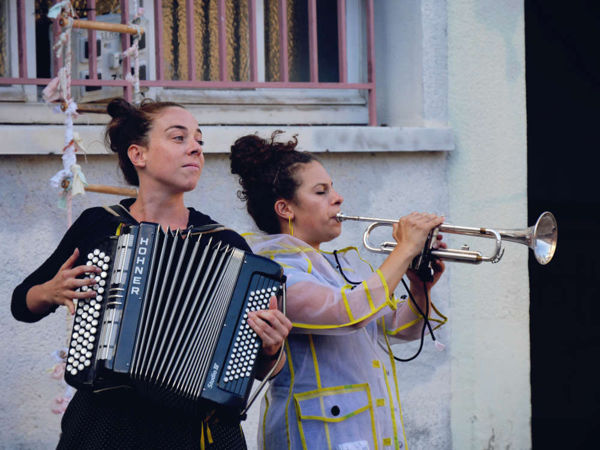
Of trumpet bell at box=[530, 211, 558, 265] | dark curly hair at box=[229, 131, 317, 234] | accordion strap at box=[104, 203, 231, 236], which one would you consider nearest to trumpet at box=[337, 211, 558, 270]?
trumpet bell at box=[530, 211, 558, 265]

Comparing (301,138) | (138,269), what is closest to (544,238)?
(301,138)

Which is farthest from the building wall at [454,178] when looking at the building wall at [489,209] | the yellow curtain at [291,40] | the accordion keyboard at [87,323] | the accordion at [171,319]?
the accordion keyboard at [87,323]

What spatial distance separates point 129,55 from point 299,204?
143 centimetres

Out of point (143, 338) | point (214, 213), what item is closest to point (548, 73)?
point (214, 213)

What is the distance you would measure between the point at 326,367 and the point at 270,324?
1.37 feet

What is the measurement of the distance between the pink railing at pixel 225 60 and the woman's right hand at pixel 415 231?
178cm

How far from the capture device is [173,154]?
320cm

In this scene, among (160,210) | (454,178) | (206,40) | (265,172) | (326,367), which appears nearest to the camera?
(160,210)

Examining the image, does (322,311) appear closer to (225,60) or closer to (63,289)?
(63,289)

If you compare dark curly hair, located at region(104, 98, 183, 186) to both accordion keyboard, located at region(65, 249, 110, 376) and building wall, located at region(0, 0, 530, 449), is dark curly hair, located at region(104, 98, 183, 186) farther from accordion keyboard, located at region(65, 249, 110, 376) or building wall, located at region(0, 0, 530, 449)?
building wall, located at region(0, 0, 530, 449)

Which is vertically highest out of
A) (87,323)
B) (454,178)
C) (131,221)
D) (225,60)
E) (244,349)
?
(225,60)

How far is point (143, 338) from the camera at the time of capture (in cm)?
283

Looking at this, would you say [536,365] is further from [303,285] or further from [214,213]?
[303,285]

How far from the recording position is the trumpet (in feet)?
11.3
